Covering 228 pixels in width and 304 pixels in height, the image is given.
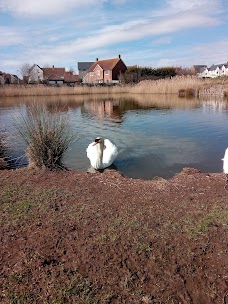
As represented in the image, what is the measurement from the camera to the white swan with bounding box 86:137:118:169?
26.3 feet

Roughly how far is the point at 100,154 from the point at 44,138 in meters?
1.75

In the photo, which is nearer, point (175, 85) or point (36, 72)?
point (175, 85)

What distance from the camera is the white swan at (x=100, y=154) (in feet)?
26.3

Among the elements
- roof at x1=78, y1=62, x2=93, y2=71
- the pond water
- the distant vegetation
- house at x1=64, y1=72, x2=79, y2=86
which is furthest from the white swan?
roof at x1=78, y1=62, x2=93, y2=71

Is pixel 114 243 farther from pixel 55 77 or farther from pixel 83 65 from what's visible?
pixel 83 65


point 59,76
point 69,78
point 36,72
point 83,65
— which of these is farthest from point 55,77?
point 83,65

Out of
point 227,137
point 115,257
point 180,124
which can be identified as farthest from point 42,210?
point 180,124

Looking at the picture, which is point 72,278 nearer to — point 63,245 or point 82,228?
point 63,245

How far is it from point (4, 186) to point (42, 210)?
157 centimetres

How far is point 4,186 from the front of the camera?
5.72 m

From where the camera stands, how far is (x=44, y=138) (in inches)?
283

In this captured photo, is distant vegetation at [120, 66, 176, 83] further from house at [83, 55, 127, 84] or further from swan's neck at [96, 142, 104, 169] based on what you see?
swan's neck at [96, 142, 104, 169]

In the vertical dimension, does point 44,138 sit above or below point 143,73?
below

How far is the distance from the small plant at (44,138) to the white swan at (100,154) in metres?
0.94
